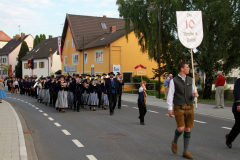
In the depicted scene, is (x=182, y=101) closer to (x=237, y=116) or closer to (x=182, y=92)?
(x=182, y=92)

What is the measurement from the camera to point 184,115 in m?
6.23

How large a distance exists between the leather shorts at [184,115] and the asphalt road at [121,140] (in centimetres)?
70

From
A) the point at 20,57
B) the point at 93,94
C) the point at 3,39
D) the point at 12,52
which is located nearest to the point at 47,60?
the point at 20,57

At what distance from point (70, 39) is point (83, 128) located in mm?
40388

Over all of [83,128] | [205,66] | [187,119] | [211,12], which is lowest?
[83,128]

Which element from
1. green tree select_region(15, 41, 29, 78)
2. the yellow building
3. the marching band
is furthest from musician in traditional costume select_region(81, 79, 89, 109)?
green tree select_region(15, 41, 29, 78)

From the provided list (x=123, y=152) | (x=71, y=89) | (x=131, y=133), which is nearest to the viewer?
(x=123, y=152)

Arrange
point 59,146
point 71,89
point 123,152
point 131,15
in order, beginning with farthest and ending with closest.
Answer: point 131,15 < point 71,89 < point 59,146 < point 123,152

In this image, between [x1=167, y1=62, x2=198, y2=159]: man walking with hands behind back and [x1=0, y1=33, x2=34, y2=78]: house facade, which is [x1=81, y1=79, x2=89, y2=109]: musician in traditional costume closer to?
[x1=167, y1=62, x2=198, y2=159]: man walking with hands behind back

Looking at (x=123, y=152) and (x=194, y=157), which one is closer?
(x=194, y=157)

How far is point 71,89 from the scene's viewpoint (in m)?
15.8

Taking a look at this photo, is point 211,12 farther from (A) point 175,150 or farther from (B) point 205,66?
(A) point 175,150

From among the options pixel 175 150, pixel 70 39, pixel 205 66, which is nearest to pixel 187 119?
pixel 175 150

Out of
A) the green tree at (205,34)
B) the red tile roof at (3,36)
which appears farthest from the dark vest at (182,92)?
the red tile roof at (3,36)
